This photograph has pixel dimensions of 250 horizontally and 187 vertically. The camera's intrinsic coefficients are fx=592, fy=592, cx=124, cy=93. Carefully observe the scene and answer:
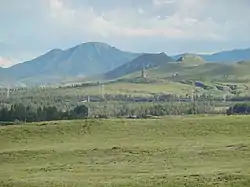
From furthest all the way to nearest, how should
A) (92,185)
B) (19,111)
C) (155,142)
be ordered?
(19,111) → (155,142) → (92,185)

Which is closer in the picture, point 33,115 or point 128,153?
point 128,153

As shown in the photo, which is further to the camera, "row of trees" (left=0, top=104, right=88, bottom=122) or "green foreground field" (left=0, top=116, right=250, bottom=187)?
"row of trees" (left=0, top=104, right=88, bottom=122)

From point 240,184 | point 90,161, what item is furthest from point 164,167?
point 240,184

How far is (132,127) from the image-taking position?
75.9 m

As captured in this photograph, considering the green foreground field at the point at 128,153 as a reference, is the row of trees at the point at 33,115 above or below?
above

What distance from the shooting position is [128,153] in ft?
184

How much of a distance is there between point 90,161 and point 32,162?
5648mm

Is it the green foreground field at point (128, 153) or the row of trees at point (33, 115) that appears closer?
the green foreground field at point (128, 153)

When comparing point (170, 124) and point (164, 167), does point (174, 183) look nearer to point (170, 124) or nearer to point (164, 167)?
point (164, 167)

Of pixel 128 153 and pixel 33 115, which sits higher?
pixel 33 115

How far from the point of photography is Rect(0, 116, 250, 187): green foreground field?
38.8 m

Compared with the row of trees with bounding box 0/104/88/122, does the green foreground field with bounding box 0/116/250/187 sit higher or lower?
lower

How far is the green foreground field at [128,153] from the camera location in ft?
127

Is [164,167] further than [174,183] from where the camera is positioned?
A: Yes
